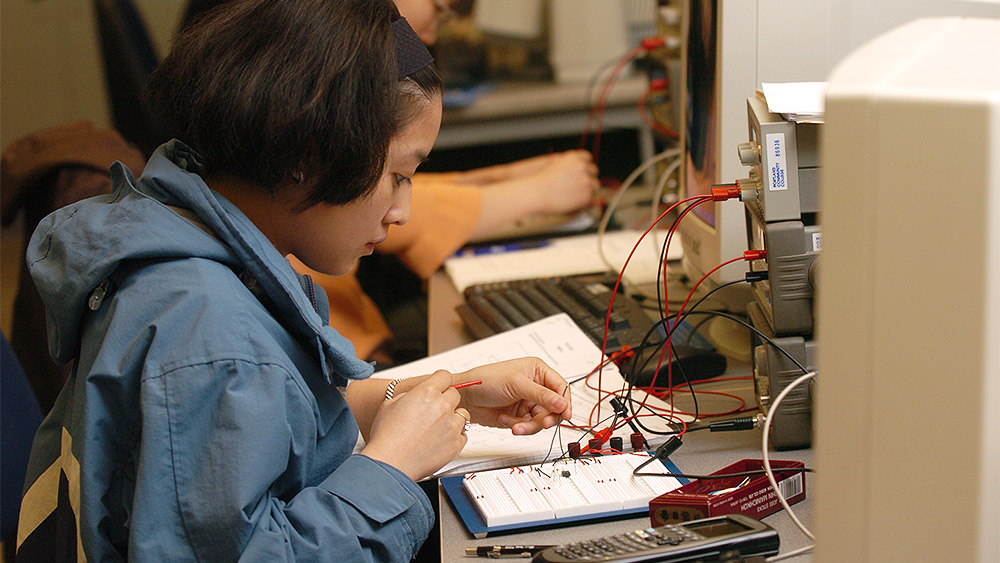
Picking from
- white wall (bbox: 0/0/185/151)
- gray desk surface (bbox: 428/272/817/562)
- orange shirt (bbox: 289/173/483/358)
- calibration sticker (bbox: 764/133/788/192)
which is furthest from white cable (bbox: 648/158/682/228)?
white wall (bbox: 0/0/185/151)

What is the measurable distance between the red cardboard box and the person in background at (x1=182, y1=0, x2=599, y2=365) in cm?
77

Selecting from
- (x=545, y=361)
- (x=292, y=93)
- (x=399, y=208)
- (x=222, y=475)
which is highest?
(x=292, y=93)

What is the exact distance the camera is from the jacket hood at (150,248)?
702 mm

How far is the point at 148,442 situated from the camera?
643 mm

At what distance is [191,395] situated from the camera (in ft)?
2.14

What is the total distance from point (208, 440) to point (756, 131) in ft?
1.97

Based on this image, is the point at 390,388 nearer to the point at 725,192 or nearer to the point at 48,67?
the point at 725,192

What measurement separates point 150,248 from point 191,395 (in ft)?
0.41

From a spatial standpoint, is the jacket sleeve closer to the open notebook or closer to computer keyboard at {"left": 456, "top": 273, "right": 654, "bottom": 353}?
the open notebook

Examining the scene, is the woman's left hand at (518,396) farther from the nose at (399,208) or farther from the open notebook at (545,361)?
the nose at (399,208)

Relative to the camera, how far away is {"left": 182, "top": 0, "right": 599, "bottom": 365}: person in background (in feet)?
4.78

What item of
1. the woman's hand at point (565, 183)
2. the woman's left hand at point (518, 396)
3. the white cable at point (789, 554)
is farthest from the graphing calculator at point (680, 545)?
the woman's hand at point (565, 183)

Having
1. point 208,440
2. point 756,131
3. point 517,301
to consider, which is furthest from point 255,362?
point 517,301

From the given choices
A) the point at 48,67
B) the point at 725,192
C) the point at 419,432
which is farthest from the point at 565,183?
the point at 48,67
